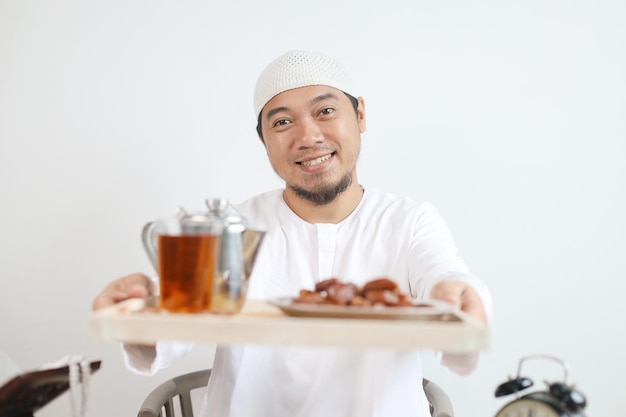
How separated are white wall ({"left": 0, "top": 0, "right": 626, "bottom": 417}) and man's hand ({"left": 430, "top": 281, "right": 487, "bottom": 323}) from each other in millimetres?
940

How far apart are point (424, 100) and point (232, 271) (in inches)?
49.6

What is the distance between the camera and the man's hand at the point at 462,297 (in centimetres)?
100

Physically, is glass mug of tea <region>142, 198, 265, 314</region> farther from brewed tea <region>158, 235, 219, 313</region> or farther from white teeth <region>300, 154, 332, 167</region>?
white teeth <region>300, 154, 332, 167</region>

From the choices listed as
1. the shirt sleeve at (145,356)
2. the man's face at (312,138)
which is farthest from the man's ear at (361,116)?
the shirt sleeve at (145,356)

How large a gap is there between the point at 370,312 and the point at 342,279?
811mm

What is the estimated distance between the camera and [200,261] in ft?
2.93

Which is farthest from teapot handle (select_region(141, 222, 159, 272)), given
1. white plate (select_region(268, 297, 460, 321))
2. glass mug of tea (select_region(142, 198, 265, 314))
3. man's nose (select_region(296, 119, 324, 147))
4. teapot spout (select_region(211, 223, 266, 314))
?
man's nose (select_region(296, 119, 324, 147))

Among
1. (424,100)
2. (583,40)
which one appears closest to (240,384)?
(424,100)

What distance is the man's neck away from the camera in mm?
1771

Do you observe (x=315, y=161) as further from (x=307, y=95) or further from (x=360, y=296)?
(x=360, y=296)

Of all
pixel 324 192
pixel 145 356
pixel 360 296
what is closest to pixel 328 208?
pixel 324 192

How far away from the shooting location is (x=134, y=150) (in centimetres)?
207

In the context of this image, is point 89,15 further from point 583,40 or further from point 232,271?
point 583,40

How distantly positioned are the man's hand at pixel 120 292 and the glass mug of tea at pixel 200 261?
11 cm
